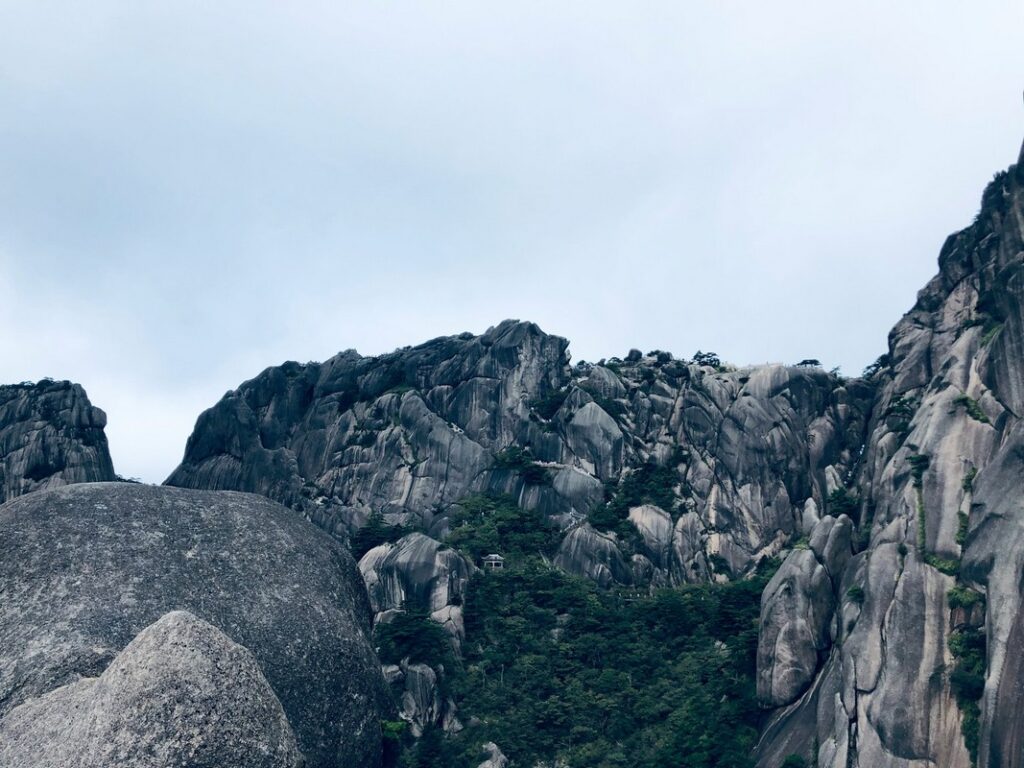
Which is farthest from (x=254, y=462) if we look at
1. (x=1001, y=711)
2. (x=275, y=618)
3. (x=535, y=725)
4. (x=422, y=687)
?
(x=1001, y=711)

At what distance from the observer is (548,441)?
294 feet

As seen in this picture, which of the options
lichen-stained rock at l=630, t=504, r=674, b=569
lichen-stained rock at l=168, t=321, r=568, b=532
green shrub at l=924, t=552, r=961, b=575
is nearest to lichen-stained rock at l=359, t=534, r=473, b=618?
lichen-stained rock at l=168, t=321, r=568, b=532

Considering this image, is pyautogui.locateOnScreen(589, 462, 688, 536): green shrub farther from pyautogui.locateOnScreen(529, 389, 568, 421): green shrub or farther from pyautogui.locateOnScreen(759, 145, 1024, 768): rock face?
pyautogui.locateOnScreen(759, 145, 1024, 768): rock face

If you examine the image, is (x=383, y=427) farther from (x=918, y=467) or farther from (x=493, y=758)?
(x=918, y=467)

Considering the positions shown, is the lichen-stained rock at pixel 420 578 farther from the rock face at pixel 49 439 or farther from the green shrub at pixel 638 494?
the rock face at pixel 49 439

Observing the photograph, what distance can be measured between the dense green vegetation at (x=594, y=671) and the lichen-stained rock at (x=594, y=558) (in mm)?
1675

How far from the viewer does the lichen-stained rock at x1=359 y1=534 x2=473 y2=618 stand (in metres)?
72.2

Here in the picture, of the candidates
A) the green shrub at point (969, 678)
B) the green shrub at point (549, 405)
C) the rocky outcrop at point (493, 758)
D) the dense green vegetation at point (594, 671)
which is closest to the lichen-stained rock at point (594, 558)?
the dense green vegetation at point (594, 671)

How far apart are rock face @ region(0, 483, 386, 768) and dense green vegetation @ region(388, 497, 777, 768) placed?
1571cm

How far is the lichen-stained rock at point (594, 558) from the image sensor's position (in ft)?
252

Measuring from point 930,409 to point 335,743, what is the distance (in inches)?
1483

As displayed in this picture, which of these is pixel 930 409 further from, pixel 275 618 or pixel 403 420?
pixel 403 420

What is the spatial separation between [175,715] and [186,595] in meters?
18.6

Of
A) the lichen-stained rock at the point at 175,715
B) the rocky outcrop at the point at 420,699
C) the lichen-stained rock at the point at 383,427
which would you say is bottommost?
the lichen-stained rock at the point at 175,715
